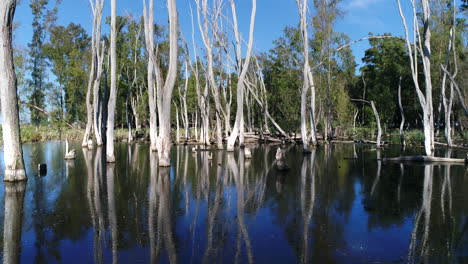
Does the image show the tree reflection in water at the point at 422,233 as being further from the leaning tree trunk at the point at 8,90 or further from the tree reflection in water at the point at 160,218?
the leaning tree trunk at the point at 8,90

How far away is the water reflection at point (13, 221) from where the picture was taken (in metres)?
5.87

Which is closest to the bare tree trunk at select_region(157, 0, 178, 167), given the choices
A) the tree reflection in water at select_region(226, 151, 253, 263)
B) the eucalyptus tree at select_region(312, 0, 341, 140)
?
→ the tree reflection in water at select_region(226, 151, 253, 263)

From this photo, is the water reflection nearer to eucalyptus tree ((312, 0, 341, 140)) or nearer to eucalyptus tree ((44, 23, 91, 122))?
eucalyptus tree ((312, 0, 341, 140))

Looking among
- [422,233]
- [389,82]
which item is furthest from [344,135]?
[422,233]

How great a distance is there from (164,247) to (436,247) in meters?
4.44

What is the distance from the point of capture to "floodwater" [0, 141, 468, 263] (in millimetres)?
5855

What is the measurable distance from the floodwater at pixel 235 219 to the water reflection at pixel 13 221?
0.02 metres

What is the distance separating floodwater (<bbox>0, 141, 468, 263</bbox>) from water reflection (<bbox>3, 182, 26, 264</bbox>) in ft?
0.06

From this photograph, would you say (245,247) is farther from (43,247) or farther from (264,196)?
(264,196)

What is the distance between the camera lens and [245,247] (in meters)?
6.10

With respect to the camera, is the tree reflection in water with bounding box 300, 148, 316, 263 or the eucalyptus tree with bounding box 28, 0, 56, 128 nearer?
the tree reflection in water with bounding box 300, 148, 316, 263

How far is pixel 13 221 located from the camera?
306 inches

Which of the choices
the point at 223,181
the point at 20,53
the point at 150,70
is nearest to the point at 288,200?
the point at 223,181

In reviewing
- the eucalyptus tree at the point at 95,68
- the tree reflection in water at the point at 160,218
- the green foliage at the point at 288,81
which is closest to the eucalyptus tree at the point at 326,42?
the green foliage at the point at 288,81
